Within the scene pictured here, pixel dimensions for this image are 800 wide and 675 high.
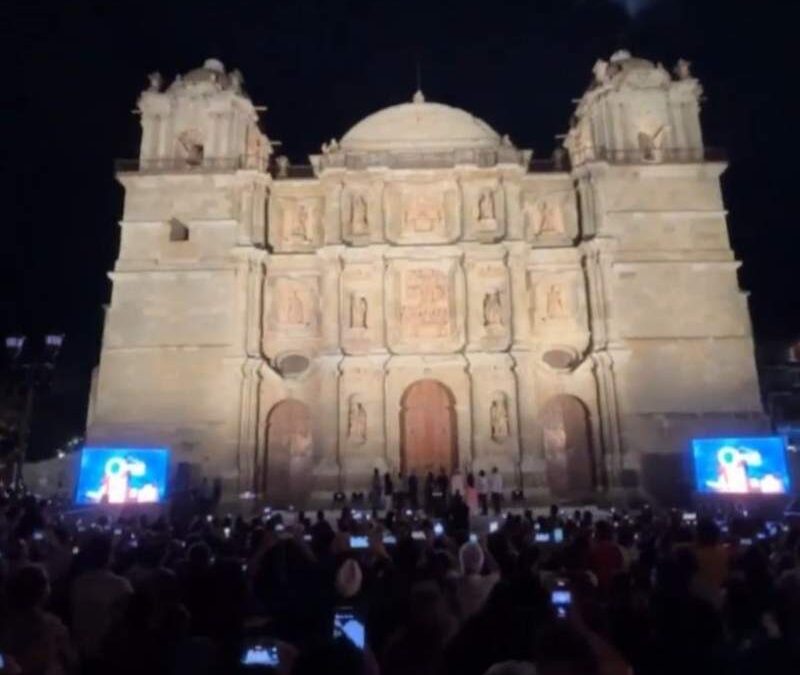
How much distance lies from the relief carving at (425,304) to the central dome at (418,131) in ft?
23.8

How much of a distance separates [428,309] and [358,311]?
9.57ft

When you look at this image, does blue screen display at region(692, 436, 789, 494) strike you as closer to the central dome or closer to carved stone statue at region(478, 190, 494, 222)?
carved stone statue at region(478, 190, 494, 222)

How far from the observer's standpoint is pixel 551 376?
2852cm

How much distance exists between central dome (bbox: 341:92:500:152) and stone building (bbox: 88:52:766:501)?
2.96 meters

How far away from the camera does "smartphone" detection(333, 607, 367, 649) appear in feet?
15.7

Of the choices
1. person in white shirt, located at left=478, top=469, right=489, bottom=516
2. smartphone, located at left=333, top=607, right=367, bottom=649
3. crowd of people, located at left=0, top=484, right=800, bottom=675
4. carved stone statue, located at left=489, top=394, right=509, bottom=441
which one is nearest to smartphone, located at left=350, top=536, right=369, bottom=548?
crowd of people, located at left=0, top=484, right=800, bottom=675

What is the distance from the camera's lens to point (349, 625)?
16.3 ft

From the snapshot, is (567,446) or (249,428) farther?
(567,446)

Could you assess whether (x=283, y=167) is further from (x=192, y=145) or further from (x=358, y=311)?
(x=358, y=311)

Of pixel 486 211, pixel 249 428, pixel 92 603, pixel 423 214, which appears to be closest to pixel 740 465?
pixel 486 211

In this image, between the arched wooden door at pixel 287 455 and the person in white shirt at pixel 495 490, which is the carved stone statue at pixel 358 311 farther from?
the person in white shirt at pixel 495 490

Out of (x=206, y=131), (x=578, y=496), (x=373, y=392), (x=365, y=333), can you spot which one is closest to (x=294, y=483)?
(x=373, y=392)

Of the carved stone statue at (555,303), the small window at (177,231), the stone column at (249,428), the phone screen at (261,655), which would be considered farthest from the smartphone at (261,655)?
the small window at (177,231)

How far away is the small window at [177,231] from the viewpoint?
3006 centimetres
